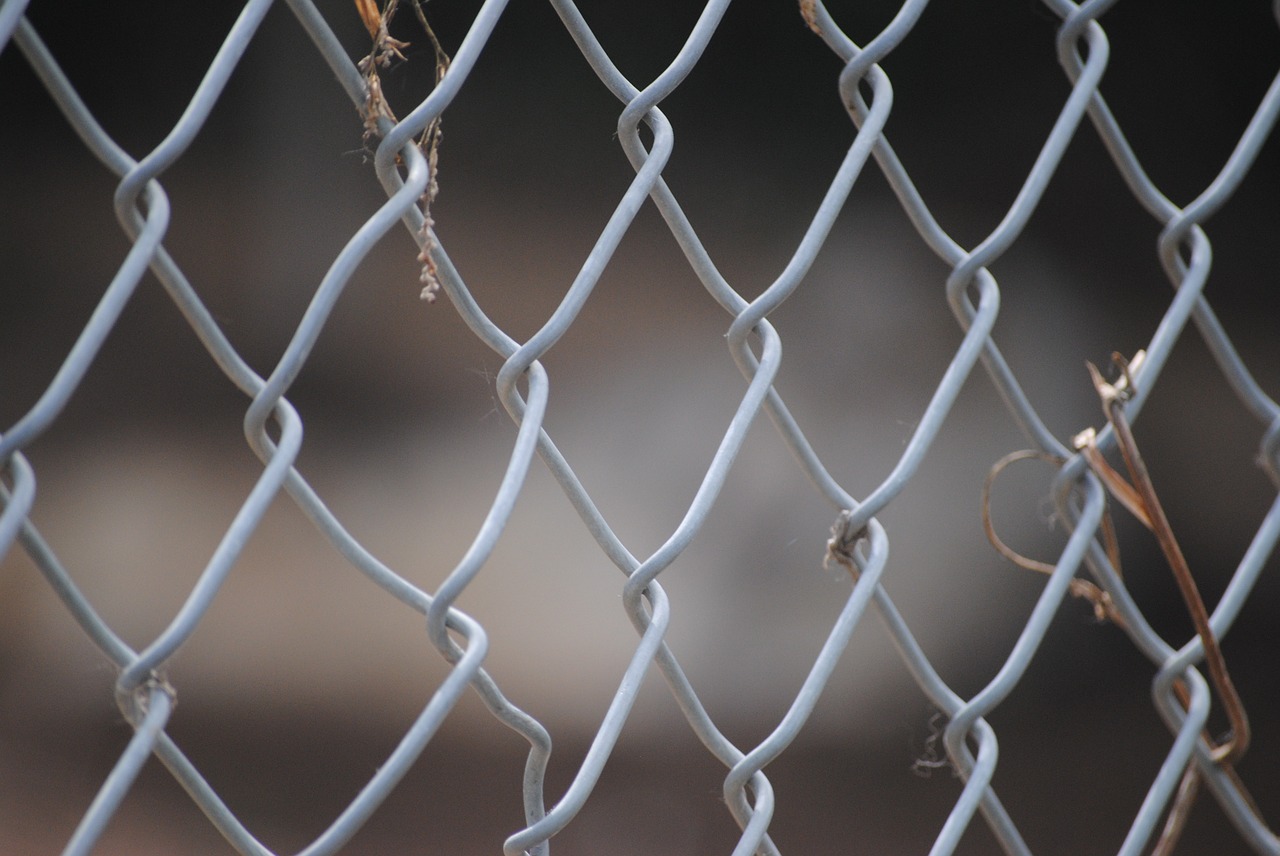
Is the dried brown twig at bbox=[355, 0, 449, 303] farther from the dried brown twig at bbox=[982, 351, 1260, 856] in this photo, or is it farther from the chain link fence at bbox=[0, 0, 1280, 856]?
the chain link fence at bbox=[0, 0, 1280, 856]

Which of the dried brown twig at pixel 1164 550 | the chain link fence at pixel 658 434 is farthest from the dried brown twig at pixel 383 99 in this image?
the chain link fence at pixel 658 434

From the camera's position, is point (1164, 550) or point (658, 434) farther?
point (658, 434)

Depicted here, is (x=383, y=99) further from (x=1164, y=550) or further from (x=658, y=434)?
(x=658, y=434)

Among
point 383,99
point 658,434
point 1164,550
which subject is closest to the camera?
point 383,99

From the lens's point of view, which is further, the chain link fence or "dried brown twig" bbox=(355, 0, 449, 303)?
the chain link fence

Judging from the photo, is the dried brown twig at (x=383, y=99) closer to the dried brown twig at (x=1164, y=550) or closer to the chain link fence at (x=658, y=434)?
the dried brown twig at (x=1164, y=550)

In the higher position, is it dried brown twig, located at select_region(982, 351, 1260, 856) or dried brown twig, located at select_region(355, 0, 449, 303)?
dried brown twig, located at select_region(355, 0, 449, 303)

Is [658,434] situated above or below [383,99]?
above

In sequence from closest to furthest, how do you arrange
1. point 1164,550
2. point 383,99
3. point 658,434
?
point 383,99, point 1164,550, point 658,434

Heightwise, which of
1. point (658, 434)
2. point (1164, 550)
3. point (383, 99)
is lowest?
point (1164, 550)

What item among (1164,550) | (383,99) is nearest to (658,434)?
(1164,550)

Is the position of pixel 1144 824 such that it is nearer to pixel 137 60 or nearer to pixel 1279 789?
pixel 1279 789

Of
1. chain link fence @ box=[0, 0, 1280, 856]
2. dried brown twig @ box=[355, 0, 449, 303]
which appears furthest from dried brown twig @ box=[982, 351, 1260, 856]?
chain link fence @ box=[0, 0, 1280, 856]

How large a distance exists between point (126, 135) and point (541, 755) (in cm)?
293
